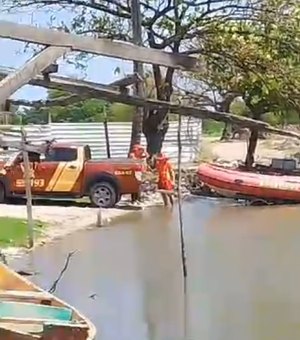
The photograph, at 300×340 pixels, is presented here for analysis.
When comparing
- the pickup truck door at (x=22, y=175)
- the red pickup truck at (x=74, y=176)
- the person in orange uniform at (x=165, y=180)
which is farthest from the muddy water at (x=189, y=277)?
the pickup truck door at (x=22, y=175)

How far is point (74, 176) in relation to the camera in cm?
2297

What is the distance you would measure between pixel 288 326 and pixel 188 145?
22497 mm

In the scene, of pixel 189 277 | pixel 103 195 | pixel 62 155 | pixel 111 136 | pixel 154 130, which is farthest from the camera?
pixel 111 136

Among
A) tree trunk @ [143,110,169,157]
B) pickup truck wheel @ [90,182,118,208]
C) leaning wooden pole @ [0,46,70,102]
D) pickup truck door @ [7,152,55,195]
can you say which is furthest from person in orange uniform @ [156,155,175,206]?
leaning wooden pole @ [0,46,70,102]

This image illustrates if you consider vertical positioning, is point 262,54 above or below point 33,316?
above

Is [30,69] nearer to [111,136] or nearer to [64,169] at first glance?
[64,169]

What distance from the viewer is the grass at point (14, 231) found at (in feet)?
55.0

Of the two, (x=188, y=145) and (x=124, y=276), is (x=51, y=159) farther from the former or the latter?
(x=188, y=145)

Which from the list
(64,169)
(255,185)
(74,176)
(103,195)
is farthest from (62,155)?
(255,185)

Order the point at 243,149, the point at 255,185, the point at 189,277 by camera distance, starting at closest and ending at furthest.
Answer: the point at 189,277 < the point at 255,185 < the point at 243,149

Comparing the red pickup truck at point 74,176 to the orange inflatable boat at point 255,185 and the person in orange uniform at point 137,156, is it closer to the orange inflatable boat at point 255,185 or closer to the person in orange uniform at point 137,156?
the person in orange uniform at point 137,156

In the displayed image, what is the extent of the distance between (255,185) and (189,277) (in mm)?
10617

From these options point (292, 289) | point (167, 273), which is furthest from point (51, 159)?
point (292, 289)

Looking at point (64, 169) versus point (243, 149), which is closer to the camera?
point (64, 169)
